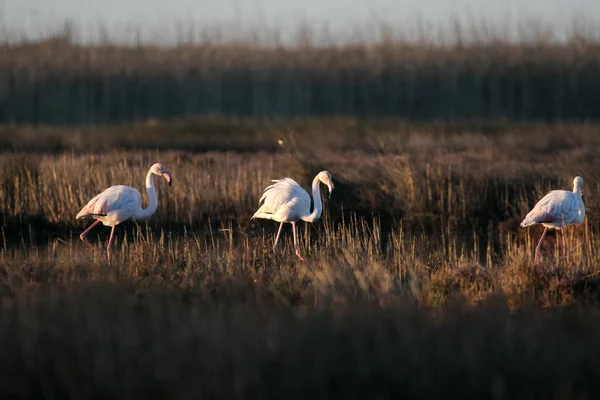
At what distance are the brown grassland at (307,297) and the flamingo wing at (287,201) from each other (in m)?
0.37

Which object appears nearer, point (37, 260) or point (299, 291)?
point (299, 291)

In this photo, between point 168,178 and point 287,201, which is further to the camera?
point 168,178


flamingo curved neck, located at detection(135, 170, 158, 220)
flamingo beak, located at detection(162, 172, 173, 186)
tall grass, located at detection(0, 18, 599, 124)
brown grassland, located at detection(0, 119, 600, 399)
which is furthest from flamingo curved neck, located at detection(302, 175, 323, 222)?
tall grass, located at detection(0, 18, 599, 124)

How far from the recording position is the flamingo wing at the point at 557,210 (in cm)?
907

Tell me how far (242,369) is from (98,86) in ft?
79.6

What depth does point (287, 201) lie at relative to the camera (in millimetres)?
9297

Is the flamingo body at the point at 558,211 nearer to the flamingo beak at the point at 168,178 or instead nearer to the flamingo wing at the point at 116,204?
the flamingo beak at the point at 168,178

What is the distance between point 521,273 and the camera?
21.7ft

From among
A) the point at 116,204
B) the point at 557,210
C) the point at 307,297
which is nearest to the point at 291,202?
the point at 116,204

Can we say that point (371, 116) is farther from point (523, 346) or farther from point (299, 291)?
point (523, 346)

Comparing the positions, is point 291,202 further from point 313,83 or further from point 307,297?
point 313,83

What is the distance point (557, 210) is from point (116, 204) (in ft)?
15.5

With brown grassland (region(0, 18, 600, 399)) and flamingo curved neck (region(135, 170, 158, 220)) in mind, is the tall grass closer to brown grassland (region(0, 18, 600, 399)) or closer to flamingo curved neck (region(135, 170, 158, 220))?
brown grassland (region(0, 18, 600, 399))

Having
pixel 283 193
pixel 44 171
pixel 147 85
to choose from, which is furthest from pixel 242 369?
pixel 147 85
